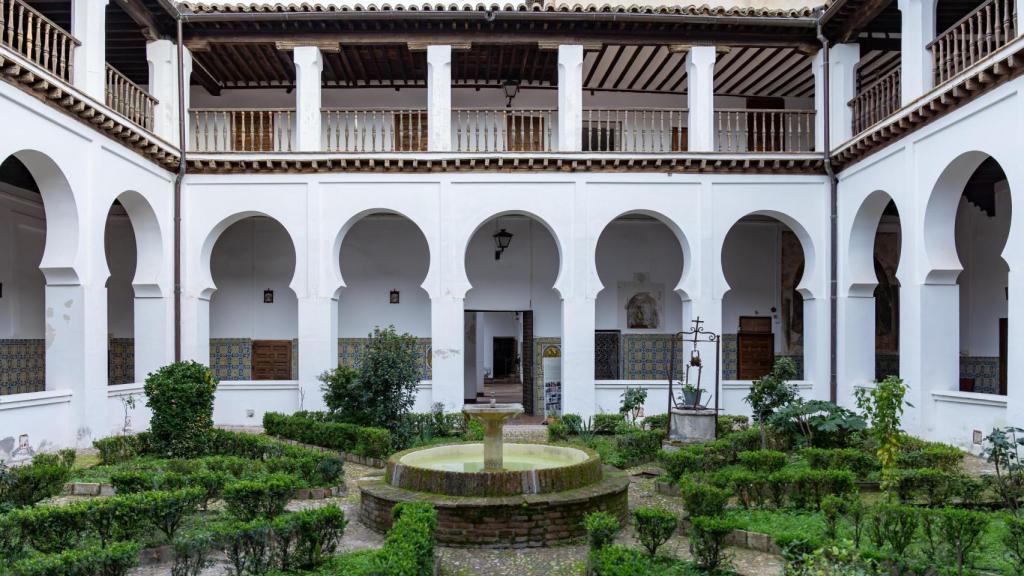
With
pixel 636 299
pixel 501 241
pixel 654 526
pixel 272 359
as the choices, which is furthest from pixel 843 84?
pixel 272 359

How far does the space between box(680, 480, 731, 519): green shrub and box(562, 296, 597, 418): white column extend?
738cm

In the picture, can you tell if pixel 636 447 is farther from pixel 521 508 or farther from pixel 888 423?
pixel 521 508

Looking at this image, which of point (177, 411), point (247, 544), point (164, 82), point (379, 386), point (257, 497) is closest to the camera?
point (247, 544)

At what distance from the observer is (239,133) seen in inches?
640

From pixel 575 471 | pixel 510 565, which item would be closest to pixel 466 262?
pixel 575 471

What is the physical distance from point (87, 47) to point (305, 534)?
9152 mm

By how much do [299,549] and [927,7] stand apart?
11695 millimetres

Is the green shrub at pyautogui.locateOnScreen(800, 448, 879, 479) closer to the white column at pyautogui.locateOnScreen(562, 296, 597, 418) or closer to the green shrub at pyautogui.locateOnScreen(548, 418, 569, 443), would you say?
the green shrub at pyautogui.locateOnScreen(548, 418, 569, 443)

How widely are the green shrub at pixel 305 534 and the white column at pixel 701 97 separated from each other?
35.0ft

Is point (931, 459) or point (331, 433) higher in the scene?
point (931, 459)

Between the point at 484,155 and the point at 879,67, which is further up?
the point at 879,67

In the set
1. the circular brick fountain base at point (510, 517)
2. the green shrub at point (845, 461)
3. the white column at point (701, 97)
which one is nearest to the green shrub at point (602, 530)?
the circular brick fountain base at point (510, 517)

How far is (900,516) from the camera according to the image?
6.16 metres

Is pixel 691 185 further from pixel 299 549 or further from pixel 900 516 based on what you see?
pixel 299 549
